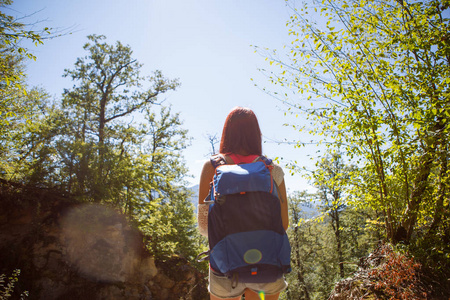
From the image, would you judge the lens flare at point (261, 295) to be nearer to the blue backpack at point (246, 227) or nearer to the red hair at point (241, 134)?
the blue backpack at point (246, 227)

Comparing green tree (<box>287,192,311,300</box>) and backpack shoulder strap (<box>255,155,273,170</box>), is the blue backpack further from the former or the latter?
green tree (<box>287,192,311,300</box>)

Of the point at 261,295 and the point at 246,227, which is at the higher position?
the point at 246,227

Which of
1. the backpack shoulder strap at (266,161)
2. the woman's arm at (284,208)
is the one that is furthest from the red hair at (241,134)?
the woman's arm at (284,208)

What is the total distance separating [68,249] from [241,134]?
28.6 feet

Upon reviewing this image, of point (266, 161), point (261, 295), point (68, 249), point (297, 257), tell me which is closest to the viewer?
point (261, 295)

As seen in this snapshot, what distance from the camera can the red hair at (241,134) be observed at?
1.73 metres

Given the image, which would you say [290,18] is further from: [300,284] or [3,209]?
[300,284]

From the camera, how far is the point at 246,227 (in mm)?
1418

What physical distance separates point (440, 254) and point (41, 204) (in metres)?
10.2

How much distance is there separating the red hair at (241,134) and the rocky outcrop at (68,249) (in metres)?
7.84

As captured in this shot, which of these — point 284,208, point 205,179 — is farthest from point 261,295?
point 205,179

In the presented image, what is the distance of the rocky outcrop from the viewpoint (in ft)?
23.0

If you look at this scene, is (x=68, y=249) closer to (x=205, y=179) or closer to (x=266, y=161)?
(x=205, y=179)

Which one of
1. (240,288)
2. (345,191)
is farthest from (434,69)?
(240,288)
